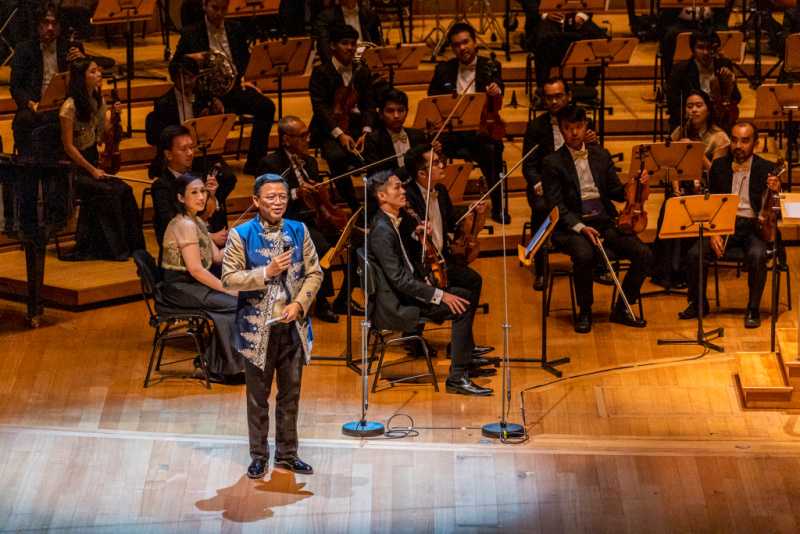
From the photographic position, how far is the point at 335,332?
25.5ft

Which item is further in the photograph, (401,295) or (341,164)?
(341,164)

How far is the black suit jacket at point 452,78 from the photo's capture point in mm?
9047

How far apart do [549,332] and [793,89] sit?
2.01 m

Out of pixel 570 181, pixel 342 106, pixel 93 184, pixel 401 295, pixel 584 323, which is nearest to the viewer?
pixel 401 295

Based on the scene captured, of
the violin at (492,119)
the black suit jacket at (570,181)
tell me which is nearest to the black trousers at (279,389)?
the black suit jacket at (570,181)

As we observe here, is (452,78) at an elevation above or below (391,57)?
below

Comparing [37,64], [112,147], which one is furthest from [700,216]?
[37,64]

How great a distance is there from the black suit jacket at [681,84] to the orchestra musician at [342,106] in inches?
69.2

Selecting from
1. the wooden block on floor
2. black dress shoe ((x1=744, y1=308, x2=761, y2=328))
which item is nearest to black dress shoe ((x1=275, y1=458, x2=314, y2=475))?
the wooden block on floor

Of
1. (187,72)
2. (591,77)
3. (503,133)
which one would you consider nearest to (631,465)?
(503,133)

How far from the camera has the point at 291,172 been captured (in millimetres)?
7871

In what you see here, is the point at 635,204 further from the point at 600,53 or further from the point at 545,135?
the point at 600,53

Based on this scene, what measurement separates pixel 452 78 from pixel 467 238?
6.22 feet

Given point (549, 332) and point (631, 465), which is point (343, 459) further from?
point (549, 332)
